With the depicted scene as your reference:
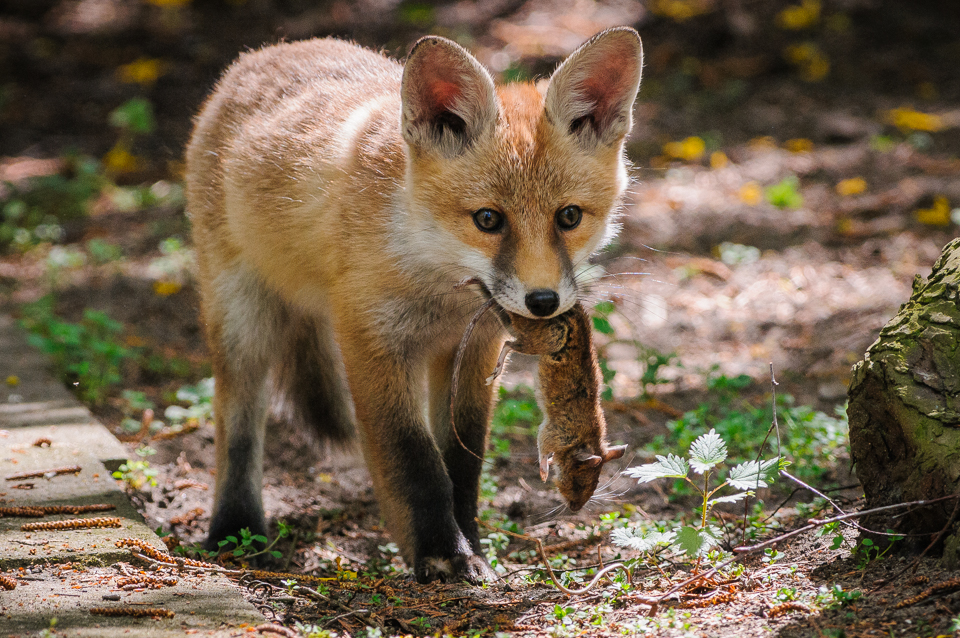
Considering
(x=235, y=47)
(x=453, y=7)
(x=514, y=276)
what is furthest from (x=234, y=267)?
(x=453, y=7)

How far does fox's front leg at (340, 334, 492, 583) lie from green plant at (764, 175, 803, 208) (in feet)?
15.6

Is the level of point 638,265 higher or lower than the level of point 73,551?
higher

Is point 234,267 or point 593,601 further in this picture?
point 234,267

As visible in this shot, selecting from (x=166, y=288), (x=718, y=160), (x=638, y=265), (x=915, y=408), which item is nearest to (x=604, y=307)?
(x=915, y=408)

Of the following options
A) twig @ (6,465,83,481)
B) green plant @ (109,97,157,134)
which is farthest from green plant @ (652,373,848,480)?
green plant @ (109,97,157,134)

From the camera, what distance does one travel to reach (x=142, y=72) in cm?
970

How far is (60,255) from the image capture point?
690 centimetres

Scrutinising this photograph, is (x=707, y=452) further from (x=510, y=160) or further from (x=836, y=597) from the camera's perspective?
(x=510, y=160)

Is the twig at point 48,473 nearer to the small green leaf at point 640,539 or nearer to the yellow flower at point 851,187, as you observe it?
the small green leaf at point 640,539

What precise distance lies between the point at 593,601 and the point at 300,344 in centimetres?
216

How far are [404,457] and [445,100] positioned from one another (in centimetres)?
139

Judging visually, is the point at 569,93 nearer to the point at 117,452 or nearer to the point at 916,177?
the point at 117,452

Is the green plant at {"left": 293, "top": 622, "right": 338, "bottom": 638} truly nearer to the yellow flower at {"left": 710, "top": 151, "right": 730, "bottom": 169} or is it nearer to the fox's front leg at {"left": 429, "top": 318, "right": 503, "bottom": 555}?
the fox's front leg at {"left": 429, "top": 318, "right": 503, "bottom": 555}

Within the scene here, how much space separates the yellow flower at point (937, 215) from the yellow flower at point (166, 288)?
18.2 ft
